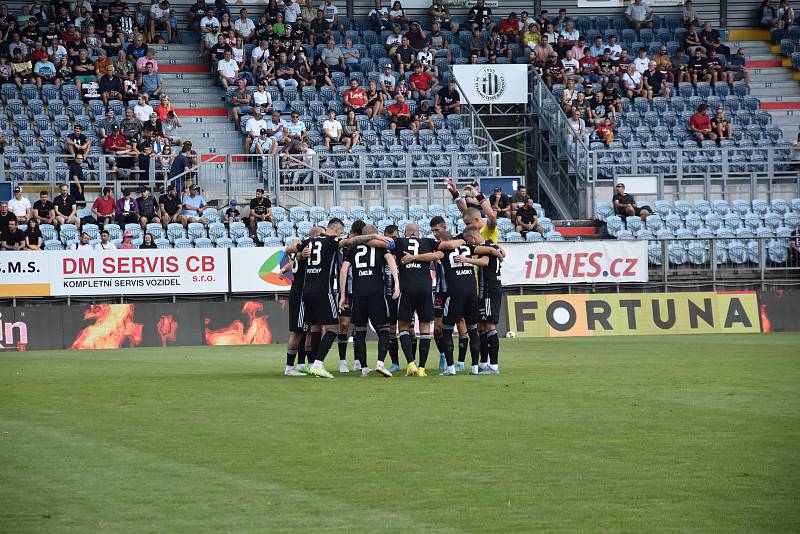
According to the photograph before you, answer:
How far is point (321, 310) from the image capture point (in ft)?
53.2

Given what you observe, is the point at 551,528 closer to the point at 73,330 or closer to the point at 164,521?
the point at 164,521

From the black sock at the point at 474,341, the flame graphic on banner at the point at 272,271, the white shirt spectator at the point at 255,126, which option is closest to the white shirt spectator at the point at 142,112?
the white shirt spectator at the point at 255,126

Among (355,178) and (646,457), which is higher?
(355,178)

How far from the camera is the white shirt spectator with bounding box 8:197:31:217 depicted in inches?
1114

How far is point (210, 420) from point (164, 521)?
451 centimetres

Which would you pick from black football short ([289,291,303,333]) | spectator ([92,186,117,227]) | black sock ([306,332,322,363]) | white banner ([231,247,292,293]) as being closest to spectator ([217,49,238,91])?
spectator ([92,186,117,227])

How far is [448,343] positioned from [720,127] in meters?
22.5

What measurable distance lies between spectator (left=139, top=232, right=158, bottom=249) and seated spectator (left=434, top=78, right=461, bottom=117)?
11183 millimetres

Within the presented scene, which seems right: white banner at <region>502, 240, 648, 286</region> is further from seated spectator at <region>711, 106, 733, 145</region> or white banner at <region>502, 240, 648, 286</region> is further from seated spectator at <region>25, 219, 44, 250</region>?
seated spectator at <region>25, 219, 44, 250</region>

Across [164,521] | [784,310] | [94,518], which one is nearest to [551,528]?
[164,521]

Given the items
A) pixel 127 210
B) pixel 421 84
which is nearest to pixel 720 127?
pixel 421 84

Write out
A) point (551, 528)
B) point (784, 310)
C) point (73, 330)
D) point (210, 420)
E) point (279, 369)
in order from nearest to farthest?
point (551, 528) → point (210, 420) → point (279, 369) → point (73, 330) → point (784, 310)

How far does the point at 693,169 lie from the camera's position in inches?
1401

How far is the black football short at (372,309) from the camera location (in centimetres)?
1634
